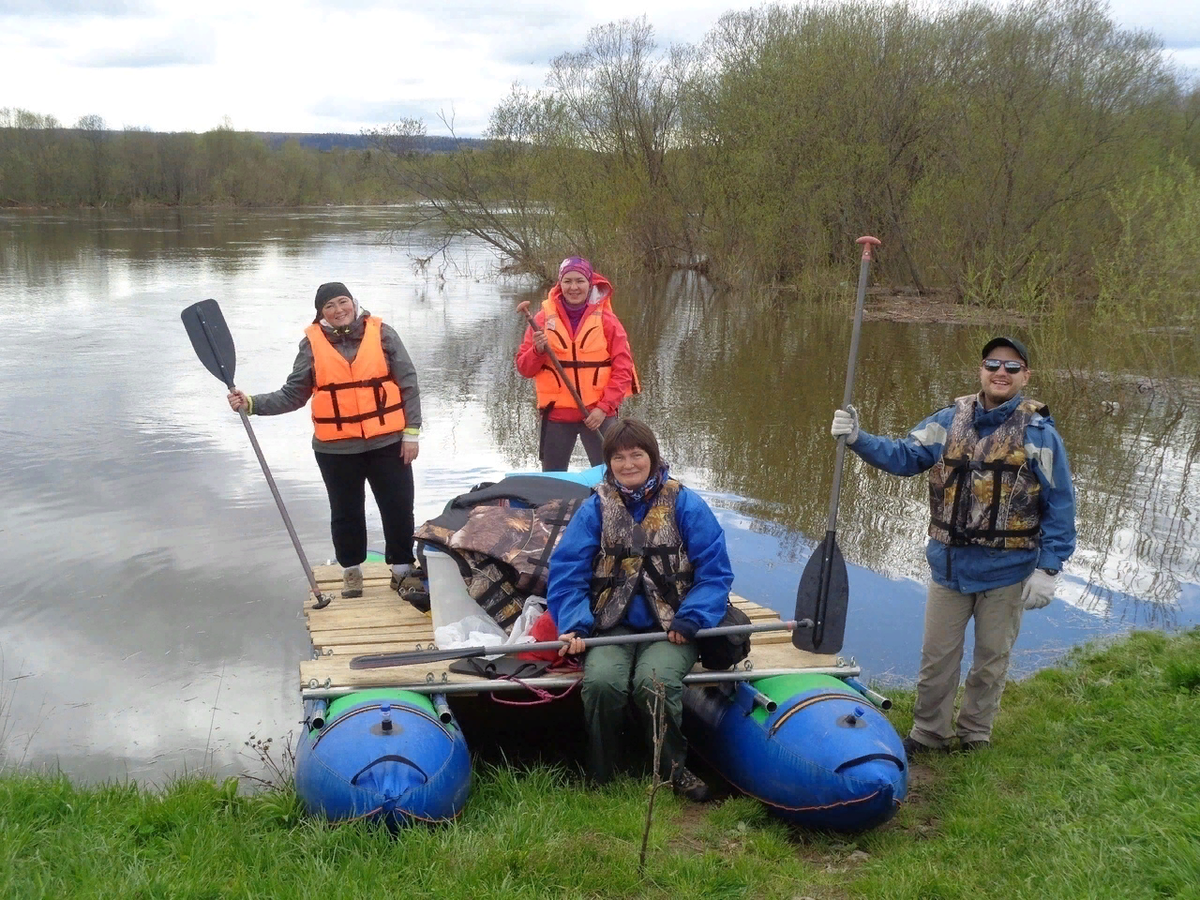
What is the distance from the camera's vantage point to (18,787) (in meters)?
3.81

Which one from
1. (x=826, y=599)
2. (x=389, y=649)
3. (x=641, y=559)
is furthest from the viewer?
(x=389, y=649)

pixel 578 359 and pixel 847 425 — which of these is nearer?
pixel 847 425

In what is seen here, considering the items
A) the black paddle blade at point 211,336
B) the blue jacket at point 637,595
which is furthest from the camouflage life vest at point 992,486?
the black paddle blade at point 211,336

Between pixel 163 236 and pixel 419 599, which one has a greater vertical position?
pixel 163 236

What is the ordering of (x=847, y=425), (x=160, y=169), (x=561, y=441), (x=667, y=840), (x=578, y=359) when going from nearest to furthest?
(x=667, y=840), (x=847, y=425), (x=578, y=359), (x=561, y=441), (x=160, y=169)

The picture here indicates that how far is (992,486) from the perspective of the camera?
13.3 ft

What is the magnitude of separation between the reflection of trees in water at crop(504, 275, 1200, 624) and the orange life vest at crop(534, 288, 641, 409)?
6.73ft

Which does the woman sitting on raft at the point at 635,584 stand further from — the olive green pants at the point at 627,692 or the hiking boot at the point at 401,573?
the hiking boot at the point at 401,573

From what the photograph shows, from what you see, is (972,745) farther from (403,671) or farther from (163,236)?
(163,236)

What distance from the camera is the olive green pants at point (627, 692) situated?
3955mm

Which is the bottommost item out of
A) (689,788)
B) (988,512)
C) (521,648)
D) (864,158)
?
(689,788)

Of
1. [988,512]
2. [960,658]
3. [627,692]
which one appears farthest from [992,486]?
[627,692]

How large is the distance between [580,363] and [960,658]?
9.81 feet

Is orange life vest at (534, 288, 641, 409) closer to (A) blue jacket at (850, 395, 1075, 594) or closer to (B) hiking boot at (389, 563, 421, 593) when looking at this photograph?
(B) hiking boot at (389, 563, 421, 593)
